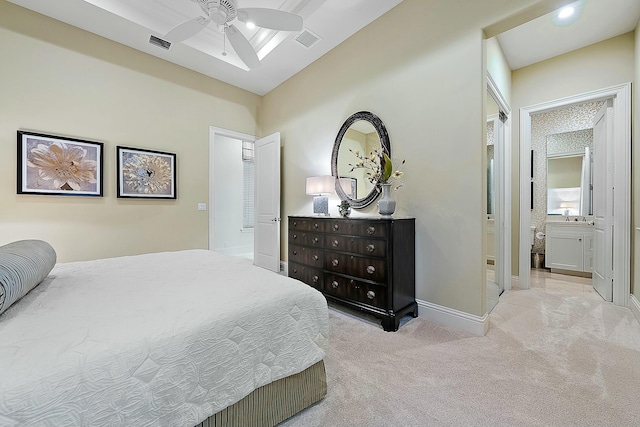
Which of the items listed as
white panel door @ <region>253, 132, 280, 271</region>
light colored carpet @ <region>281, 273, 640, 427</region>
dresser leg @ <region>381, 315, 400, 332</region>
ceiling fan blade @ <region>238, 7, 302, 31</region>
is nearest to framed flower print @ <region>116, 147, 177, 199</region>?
white panel door @ <region>253, 132, 280, 271</region>

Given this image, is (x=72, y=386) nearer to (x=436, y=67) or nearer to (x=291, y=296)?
(x=291, y=296)

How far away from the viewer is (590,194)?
4.26 metres

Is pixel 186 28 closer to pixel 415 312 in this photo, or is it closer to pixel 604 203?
pixel 415 312

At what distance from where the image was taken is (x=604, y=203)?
305 cm

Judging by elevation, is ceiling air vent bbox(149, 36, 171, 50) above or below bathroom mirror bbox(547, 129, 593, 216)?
above

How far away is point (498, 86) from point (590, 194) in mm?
2879

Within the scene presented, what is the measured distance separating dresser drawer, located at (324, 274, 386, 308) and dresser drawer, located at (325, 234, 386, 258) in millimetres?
293

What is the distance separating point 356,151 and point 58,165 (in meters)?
3.42

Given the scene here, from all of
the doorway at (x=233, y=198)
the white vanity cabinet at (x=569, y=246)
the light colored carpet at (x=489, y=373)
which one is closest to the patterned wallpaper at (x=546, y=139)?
the white vanity cabinet at (x=569, y=246)

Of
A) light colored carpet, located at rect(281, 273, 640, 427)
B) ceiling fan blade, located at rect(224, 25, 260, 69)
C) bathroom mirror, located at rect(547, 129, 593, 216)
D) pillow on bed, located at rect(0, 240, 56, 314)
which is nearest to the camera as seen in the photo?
pillow on bed, located at rect(0, 240, 56, 314)

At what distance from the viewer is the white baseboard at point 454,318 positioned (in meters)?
2.23

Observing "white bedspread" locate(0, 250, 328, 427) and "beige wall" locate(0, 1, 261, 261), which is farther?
"beige wall" locate(0, 1, 261, 261)

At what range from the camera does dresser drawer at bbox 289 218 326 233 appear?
9.46ft

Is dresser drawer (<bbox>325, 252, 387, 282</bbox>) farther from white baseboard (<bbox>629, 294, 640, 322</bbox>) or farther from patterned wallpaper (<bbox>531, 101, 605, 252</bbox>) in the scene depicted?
patterned wallpaper (<bbox>531, 101, 605, 252</bbox>)
